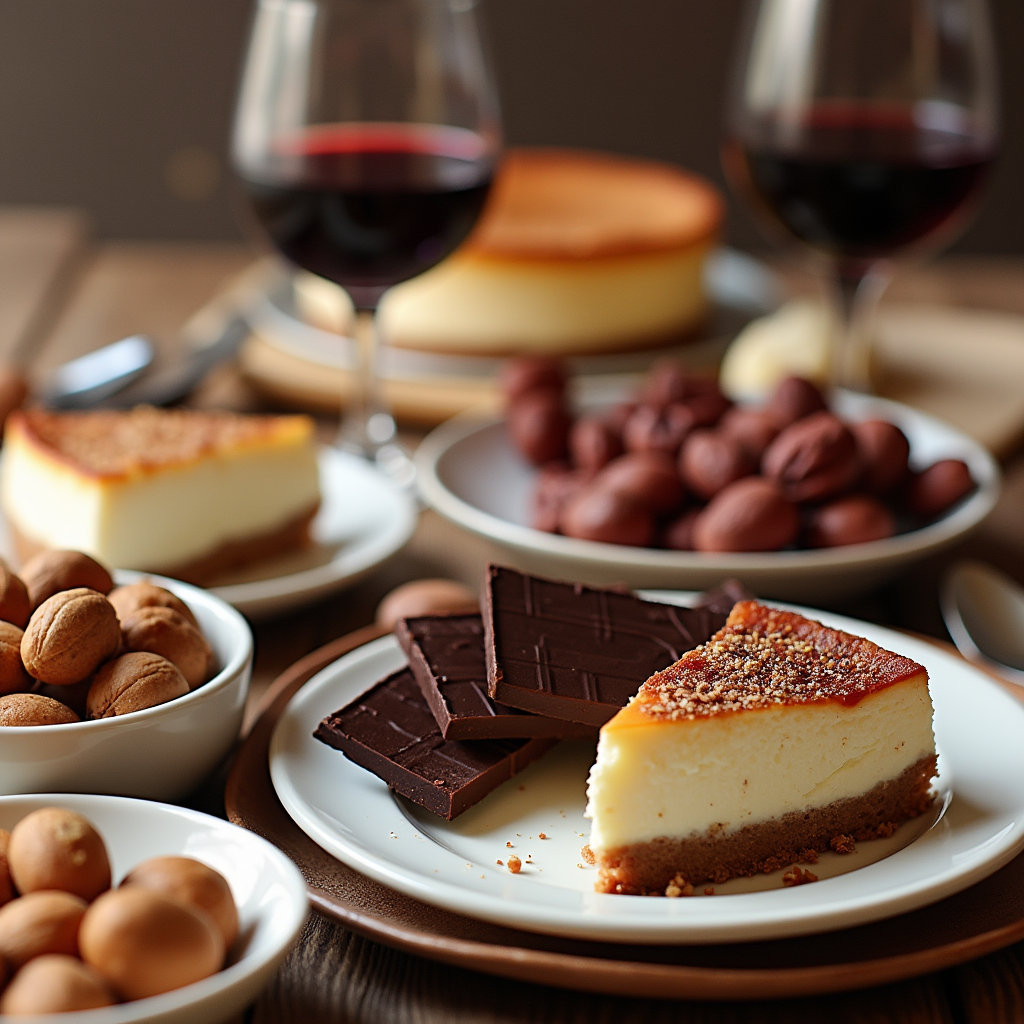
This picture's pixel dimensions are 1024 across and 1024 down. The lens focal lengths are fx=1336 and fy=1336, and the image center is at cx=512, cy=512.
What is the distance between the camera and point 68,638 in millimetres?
916

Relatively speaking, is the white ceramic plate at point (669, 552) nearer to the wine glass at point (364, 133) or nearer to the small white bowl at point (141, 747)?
the wine glass at point (364, 133)

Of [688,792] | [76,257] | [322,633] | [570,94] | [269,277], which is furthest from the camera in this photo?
[570,94]

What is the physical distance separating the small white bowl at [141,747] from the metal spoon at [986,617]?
69cm

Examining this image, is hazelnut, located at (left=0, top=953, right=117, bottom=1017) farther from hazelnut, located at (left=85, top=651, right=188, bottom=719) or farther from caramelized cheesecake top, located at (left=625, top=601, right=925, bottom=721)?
caramelized cheesecake top, located at (left=625, top=601, right=925, bottom=721)

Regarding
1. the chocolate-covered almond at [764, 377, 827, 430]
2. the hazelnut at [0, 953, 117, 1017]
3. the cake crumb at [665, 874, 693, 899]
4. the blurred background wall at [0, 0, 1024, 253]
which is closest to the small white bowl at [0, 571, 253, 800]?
the hazelnut at [0, 953, 117, 1017]

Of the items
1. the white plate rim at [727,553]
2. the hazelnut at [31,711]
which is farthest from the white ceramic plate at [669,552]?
the hazelnut at [31,711]

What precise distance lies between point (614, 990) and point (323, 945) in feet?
0.64

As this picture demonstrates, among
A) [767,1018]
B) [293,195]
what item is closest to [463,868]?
[767,1018]

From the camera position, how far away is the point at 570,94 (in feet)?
12.7

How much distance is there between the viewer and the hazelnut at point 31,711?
89 cm

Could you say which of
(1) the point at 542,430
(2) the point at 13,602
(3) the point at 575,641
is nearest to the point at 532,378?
(1) the point at 542,430

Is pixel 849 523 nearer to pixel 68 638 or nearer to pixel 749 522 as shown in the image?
pixel 749 522

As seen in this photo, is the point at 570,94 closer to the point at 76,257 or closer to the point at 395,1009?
the point at 76,257

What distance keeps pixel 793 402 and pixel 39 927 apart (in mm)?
1067
